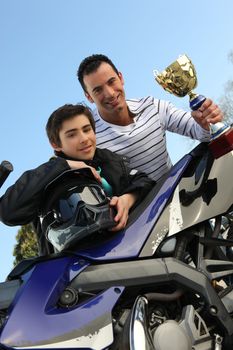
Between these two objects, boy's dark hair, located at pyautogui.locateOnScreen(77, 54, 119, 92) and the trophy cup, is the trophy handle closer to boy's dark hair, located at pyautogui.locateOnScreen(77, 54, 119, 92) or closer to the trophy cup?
the trophy cup

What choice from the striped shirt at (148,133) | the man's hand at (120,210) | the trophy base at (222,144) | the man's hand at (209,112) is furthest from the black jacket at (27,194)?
the striped shirt at (148,133)

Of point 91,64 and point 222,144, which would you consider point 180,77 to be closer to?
point 222,144

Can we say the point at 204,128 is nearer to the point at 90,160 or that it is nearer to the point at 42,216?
the point at 90,160

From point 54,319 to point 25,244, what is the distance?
14.2m

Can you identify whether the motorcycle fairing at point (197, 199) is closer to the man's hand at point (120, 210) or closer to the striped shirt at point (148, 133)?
the man's hand at point (120, 210)

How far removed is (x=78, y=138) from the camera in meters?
2.45

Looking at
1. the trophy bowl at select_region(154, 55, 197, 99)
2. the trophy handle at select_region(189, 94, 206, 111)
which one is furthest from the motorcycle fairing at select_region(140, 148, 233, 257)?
the trophy bowl at select_region(154, 55, 197, 99)

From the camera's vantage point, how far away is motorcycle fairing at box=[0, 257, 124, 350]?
1.89 meters

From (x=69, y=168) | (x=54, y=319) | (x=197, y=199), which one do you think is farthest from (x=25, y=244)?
(x=54, y=319)

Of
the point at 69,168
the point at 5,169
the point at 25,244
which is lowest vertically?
→ the point at 25,244

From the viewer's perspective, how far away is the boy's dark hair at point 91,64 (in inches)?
125

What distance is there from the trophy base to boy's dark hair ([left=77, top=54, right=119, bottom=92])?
108 centimetres

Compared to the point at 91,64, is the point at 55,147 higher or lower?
lower

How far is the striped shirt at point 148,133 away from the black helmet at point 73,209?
88 centimetres
